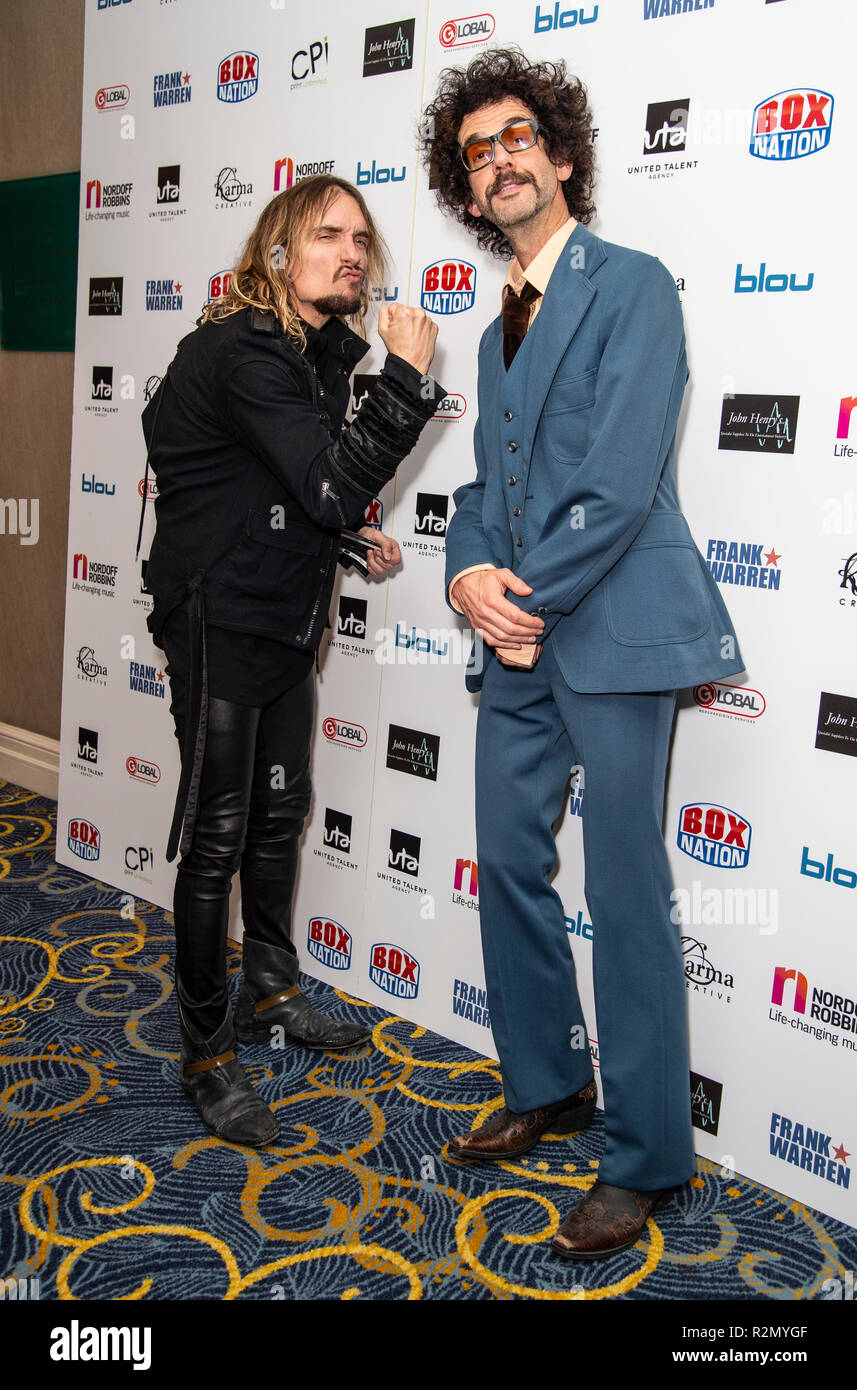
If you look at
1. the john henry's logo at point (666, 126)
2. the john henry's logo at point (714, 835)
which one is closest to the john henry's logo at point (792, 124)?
the john henry's logo at point (666, 126)

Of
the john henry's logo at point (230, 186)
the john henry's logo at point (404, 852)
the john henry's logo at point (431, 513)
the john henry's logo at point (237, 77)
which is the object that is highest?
the john henry's logo at point (237, 77)

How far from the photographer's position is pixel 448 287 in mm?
2447

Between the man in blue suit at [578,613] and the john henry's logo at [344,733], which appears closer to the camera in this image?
the man in blue suit at [578,613]

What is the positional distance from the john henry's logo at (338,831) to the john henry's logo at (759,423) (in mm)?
1324

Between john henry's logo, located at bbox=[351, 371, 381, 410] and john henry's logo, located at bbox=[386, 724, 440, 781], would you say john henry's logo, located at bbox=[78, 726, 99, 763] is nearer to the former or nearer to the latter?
john henry's logo, located at bbox=[386, 724, 440, 781]

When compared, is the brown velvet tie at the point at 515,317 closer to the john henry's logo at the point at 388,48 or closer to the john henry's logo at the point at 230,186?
the john henry's logo at the point at 388,48

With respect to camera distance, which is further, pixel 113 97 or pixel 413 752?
pixel 113 97

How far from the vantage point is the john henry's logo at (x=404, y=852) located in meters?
2.67

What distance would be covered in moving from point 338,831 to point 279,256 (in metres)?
1.37

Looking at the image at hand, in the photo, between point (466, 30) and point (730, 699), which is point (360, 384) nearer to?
point (466, 30)

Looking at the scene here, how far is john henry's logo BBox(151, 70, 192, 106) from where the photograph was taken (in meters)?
2.95

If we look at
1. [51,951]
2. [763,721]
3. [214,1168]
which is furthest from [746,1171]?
[51,951]

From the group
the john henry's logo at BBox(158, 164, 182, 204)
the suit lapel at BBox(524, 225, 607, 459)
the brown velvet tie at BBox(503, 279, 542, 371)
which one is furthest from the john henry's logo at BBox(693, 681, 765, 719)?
the john henry's logo at BBox(158, 164, 182, 204)

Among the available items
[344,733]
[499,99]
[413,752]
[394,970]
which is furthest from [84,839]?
[499,99]
